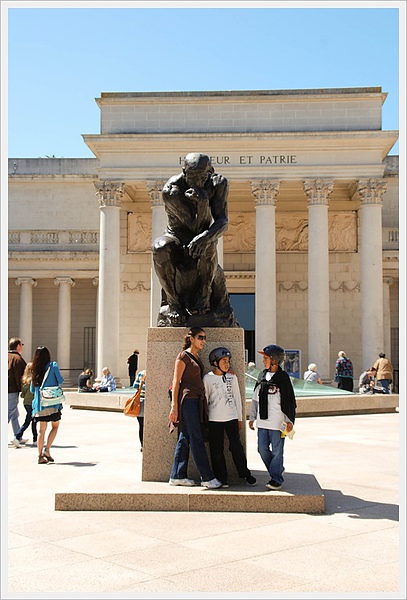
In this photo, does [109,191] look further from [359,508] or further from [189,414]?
[359,508]

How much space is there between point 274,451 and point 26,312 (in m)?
35.2

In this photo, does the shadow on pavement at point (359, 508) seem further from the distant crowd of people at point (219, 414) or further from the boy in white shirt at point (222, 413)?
the boy in white shirt at point (222, 413)

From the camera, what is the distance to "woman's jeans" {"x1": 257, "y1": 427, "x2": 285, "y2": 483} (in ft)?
30.7

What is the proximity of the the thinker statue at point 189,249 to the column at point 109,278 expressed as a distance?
27.1 metres

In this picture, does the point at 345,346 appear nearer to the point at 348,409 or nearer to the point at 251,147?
the point at 251,147

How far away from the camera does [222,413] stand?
943 cm

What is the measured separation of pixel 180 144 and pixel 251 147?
3.54m

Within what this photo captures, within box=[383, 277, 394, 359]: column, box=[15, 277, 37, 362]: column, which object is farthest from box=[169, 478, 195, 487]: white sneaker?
box=[383, 277, 394, 359]: column

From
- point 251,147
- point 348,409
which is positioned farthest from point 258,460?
point 251,147

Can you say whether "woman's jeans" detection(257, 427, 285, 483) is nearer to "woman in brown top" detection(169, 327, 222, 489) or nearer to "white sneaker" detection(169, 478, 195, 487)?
"woman in brown top" detection(169, 327, 222, 489)

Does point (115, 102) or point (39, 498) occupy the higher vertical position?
point (115, 102)

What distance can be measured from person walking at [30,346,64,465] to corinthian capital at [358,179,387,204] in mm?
26633

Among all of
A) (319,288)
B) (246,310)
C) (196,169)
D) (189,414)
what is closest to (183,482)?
(189,414)

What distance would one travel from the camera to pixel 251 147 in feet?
124
